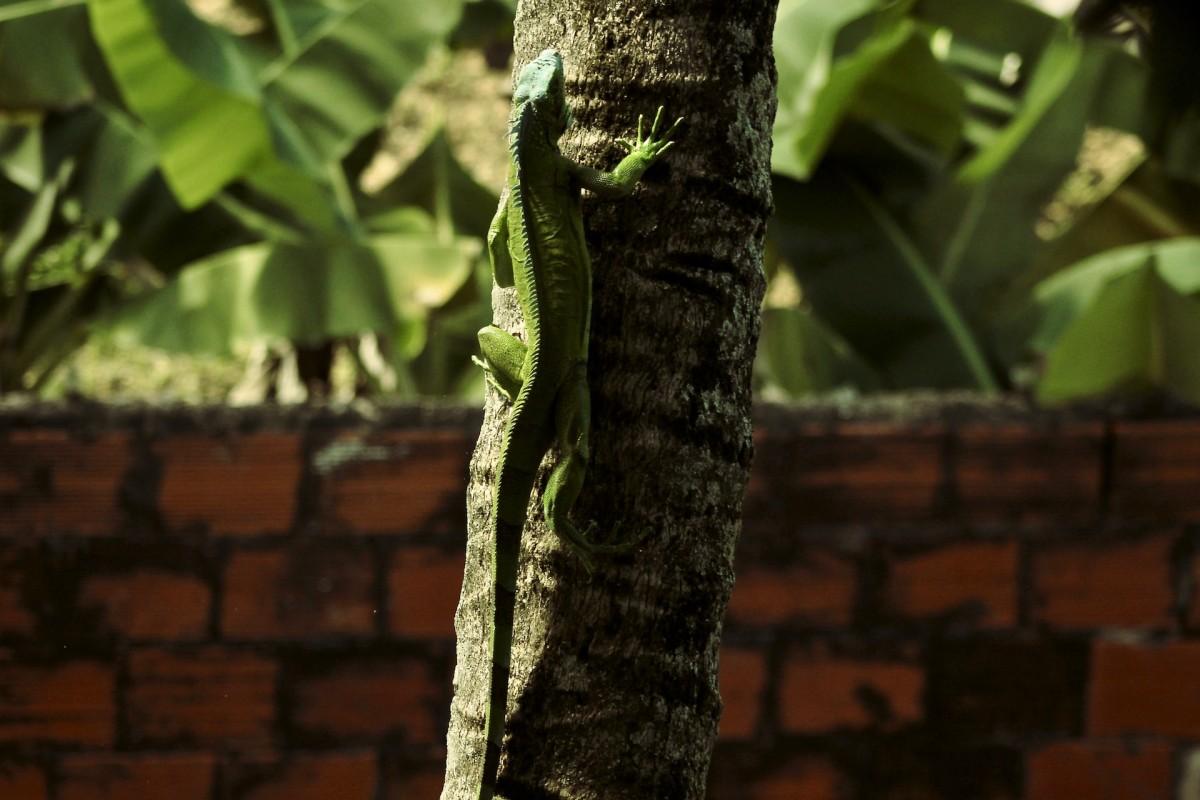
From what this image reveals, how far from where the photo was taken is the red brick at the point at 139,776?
3225 millimetres

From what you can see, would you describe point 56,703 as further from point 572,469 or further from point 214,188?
point 572,469

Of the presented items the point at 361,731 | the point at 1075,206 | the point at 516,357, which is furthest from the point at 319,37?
the point at 1075,206

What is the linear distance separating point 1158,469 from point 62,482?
2.41m

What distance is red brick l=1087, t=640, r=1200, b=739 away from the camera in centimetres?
333

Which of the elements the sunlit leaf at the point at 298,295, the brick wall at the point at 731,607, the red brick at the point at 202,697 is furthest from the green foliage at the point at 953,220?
the red brick at the point at 202,697

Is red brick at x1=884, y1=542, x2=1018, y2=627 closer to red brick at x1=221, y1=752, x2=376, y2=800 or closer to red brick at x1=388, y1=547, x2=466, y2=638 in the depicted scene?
red brick at x1=388, y1=547, x2=466, y2=638

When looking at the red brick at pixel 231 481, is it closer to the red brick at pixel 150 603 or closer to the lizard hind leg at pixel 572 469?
the red brick at pixel 150 603

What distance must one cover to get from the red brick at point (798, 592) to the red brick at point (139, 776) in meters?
1.22

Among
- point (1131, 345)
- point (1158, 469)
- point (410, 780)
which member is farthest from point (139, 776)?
point (1131, 345)

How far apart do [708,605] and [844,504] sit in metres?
1.75

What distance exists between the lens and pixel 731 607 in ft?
10.8

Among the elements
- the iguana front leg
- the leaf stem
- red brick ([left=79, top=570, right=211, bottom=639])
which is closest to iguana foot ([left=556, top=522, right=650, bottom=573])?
the iguana front leg

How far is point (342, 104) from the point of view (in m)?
4.01

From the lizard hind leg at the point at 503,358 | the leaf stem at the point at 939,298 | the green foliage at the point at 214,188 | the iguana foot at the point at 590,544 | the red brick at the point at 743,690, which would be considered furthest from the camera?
the leaf stem at the point at 939,298
